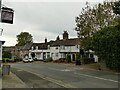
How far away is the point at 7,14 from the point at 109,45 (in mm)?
21305

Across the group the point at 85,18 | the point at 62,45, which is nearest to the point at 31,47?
the point at 62,45

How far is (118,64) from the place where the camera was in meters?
30.6

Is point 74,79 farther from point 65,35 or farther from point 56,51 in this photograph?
point 65,35

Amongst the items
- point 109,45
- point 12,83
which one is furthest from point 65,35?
point 12,83

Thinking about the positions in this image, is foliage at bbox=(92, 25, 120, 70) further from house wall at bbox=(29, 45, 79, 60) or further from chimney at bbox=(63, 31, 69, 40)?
chimney at bbox=(63, 31, 69, 40)

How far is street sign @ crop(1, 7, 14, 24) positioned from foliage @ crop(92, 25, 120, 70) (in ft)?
66.0

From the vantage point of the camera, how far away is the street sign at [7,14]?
12422 millimetres

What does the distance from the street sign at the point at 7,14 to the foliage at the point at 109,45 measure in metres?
20.1

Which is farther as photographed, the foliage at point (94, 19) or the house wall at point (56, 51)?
the house wall at point (56, 51)

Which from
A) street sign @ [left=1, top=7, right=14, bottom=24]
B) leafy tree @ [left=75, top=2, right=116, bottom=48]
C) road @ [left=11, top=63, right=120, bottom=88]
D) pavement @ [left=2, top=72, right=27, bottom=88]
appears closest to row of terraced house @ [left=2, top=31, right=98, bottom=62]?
leafy tree @ [left=75, top=2, right=116, bottom=48]

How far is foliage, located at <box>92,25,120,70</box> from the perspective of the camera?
101ft

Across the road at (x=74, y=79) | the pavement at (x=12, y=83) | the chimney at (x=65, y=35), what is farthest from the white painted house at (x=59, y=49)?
the pavement at (x=12, y=83)

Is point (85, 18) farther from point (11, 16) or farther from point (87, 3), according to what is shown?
point (11, 16)

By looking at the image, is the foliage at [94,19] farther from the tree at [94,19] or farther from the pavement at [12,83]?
the pavement at [12,83]
